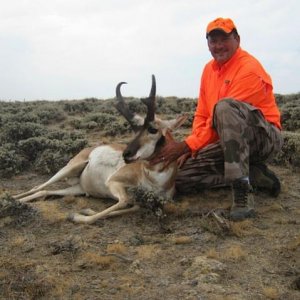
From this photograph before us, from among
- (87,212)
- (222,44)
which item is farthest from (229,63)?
(87,212)

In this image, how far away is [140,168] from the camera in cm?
642

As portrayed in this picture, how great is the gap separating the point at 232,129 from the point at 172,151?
31.4 inches

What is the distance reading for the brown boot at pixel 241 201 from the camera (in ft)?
17.8

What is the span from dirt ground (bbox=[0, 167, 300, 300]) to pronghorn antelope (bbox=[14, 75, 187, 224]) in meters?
0.28

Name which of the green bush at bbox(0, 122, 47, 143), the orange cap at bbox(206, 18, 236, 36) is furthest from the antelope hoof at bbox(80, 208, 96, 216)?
the green bush at bbox(0, 122, 47, 143)

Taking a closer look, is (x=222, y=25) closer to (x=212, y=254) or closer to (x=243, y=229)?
(x=243, y=229)

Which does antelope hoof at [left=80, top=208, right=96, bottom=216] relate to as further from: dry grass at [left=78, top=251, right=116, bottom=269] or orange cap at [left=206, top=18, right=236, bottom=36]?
orange cap at [left=206, top=18, right=236, bottom=36]

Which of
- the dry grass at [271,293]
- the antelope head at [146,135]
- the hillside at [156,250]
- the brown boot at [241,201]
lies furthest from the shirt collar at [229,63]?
the dry grass at [271,293]

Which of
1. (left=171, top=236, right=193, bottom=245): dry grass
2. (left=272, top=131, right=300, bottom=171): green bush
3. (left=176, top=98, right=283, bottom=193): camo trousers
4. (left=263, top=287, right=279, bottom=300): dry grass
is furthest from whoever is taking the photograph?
(left=272, top=131, right=300, bottom=171): green bush

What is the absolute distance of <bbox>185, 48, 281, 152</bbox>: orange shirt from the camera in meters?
5.64

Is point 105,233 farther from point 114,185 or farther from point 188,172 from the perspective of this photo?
point 188,172

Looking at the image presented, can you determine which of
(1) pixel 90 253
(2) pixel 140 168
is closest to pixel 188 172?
(2) pixel 140 168

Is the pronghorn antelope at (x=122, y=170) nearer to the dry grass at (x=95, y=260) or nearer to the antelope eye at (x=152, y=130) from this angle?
the antelope eye at (x=152, y=130)

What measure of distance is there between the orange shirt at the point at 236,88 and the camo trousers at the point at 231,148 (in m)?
0.16
